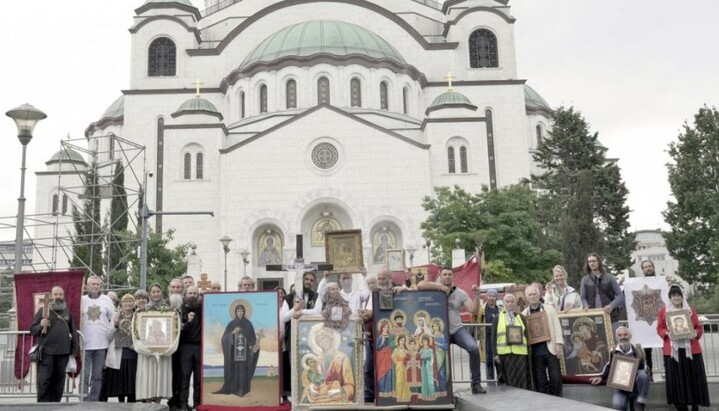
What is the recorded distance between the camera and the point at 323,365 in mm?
9078

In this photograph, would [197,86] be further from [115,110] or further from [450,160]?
[450,160]

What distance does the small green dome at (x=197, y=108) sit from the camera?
39.8 m

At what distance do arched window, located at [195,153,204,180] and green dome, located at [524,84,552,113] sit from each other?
24.5 meters

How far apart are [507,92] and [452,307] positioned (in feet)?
119

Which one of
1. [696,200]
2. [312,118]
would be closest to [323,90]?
[312,118]

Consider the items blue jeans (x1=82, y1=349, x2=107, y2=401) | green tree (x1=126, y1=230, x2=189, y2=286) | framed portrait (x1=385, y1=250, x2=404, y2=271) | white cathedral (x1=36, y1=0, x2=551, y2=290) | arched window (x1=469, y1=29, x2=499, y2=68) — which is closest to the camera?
blue jeans (x1=82, y1=349, x2=107, y2=401)

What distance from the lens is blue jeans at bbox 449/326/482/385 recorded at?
927cm

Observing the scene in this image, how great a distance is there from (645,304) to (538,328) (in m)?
2.20

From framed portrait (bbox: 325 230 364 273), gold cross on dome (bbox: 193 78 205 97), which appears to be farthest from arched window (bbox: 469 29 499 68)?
framed portrait (bbox: 325 230 364 273)

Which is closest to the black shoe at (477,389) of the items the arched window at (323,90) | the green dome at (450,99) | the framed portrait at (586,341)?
the framed portrait at (586,341)

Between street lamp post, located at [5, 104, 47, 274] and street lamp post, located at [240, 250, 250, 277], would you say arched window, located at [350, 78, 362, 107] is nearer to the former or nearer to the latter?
street lamp post, located at [240, 250, 250, 277]

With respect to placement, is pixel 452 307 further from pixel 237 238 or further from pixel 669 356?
pixel 237 238

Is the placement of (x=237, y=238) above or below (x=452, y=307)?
above

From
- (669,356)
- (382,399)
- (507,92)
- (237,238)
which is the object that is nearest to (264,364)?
(382,399)
